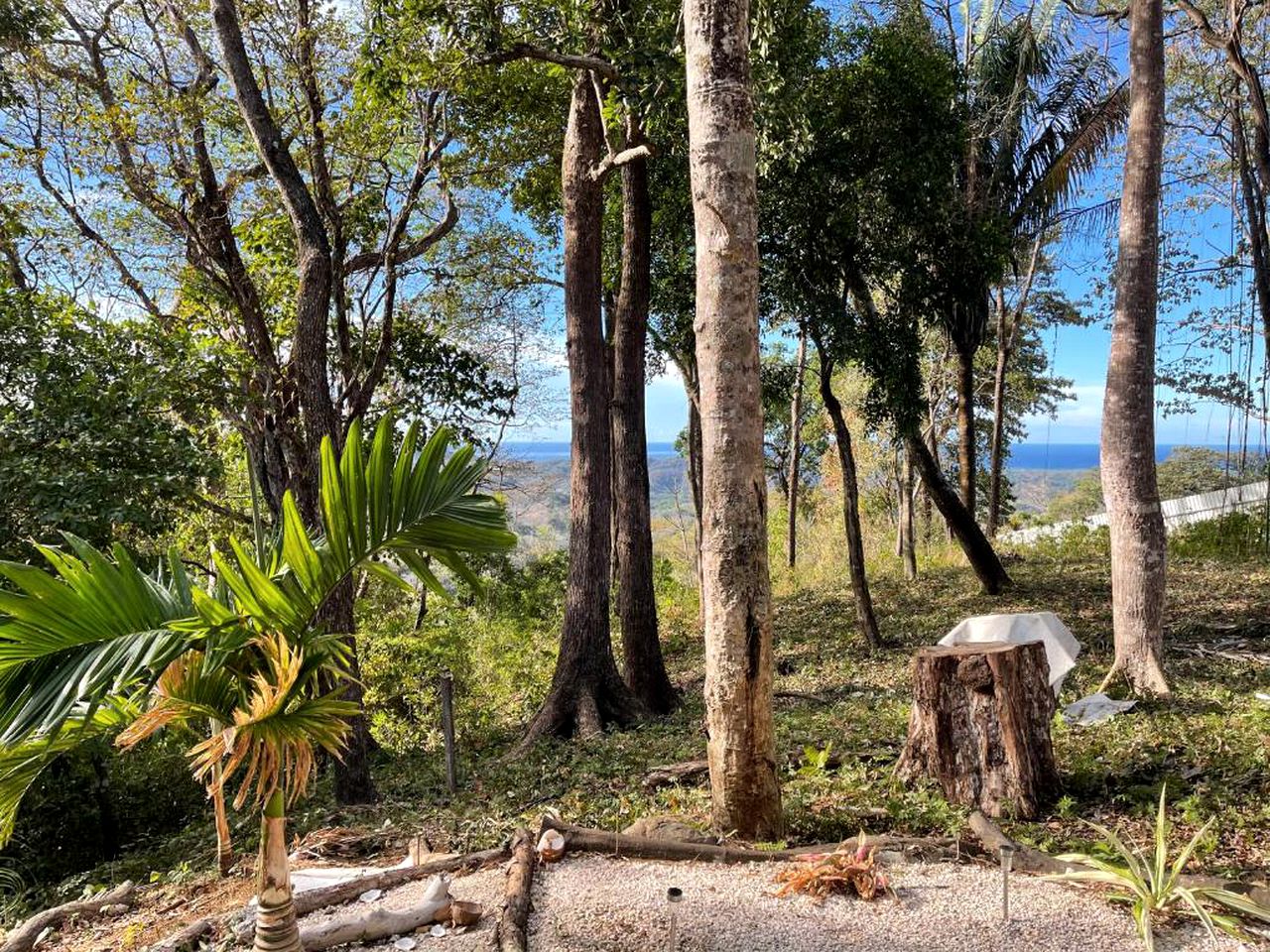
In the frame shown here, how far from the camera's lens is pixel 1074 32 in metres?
12.1

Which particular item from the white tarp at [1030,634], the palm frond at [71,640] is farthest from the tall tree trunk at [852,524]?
the palm frond at [71,640]

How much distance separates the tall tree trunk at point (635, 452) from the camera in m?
8.05

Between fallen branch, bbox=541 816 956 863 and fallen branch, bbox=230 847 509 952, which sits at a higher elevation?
fallen branch, bbox=541 816 956 863

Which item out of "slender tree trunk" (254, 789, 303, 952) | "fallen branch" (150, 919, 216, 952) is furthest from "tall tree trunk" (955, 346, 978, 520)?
"slender tree trunk" (254, 789, 303, 952)

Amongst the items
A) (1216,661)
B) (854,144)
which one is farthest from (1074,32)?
(1216,661)

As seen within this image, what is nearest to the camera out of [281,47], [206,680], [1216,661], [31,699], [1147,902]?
[31,699]

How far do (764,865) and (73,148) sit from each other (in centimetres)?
1002

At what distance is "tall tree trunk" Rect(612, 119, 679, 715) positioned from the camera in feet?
26.4

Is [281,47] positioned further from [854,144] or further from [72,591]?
[72,591]

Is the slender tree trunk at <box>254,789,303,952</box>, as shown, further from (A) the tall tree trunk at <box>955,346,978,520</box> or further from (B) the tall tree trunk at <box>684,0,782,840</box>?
(A) the tall tree trunk at <box>955,346,978,520</box>

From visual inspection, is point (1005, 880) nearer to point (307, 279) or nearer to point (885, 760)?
point (885, 760)

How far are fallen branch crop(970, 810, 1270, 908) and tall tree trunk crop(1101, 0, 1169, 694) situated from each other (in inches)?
101

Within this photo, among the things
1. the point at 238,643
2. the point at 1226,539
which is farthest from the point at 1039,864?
the point at 1226,539

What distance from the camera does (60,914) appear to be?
3.84 metres
